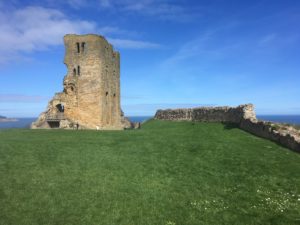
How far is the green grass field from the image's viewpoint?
11.6 m

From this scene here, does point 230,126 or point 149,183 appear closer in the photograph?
point 149,183

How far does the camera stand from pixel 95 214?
11.7 meters

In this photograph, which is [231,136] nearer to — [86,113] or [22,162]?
[22,162]

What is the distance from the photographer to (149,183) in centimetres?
1484

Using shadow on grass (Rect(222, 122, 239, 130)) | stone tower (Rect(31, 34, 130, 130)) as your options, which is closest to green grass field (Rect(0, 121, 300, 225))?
shadow on grass (Rect(222, 122, 239, 130))

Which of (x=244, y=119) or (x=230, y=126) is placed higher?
(x=244, y=119)

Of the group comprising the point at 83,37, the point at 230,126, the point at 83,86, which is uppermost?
the point at 83,37

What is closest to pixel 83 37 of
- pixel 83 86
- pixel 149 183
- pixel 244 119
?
pixel 83 86

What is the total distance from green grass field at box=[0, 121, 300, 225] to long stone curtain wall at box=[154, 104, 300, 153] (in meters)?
0.76

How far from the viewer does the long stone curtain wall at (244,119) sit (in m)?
20.6

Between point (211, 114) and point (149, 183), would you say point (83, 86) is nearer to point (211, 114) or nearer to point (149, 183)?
point (211, 114)

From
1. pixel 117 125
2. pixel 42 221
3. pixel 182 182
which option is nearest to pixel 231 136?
pixel 182 182

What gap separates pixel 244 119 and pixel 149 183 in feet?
48.3

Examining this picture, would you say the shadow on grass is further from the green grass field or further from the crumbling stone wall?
the green grass field
